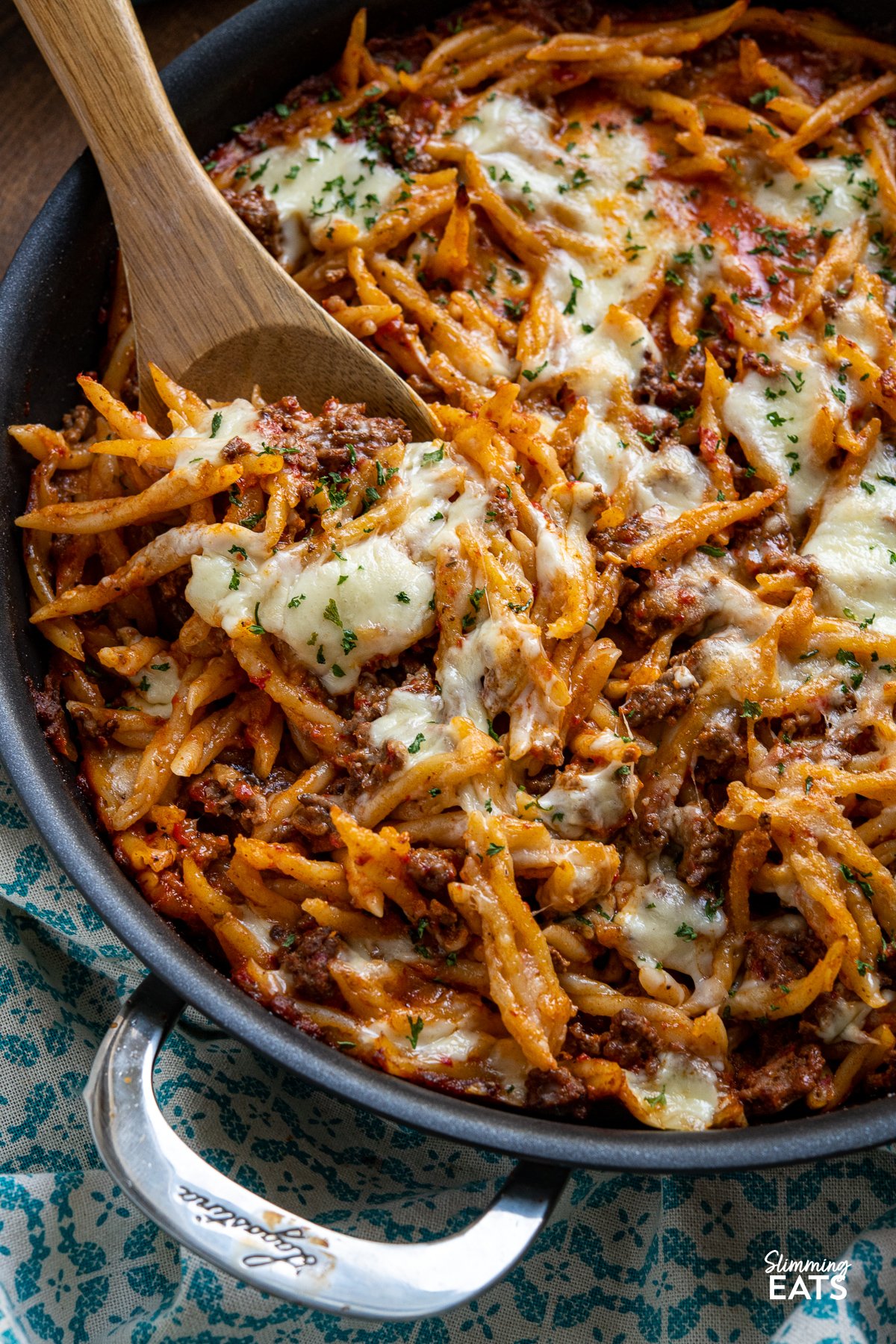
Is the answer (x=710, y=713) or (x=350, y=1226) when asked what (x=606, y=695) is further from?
(x=350, y=1226)

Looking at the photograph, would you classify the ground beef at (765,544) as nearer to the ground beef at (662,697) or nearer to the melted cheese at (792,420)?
the melted cheese at (792,420)

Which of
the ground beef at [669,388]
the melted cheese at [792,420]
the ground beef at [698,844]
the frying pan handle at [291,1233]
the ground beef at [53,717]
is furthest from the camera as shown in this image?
the ground beef at [669,388]

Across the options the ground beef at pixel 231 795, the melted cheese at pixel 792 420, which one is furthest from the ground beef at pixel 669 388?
the ground beef at pixel 231 795

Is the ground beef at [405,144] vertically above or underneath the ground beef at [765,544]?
above

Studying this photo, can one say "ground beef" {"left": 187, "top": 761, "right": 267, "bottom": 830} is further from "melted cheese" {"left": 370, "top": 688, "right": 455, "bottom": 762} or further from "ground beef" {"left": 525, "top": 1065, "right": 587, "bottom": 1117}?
"ground beef" {"left": 525, "top": 1065, "right": 587, "bottom": 1117}

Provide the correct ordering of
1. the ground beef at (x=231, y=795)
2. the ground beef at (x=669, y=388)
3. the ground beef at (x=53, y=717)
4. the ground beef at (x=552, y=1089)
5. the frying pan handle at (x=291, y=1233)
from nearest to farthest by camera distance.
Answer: the frying pan handle at (x=291, y=1233), the ground beef at (x=552, y=1089), the ground beef at (x=231, y=795), the ground beef at (x=53, y=717), the ground beef at (x=669, y=388)

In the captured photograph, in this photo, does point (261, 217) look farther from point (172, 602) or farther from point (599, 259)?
point (172, 602)

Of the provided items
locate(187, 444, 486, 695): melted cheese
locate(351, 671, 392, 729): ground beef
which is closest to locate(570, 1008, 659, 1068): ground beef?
locate(351, 671, 392, 729): ground beef
